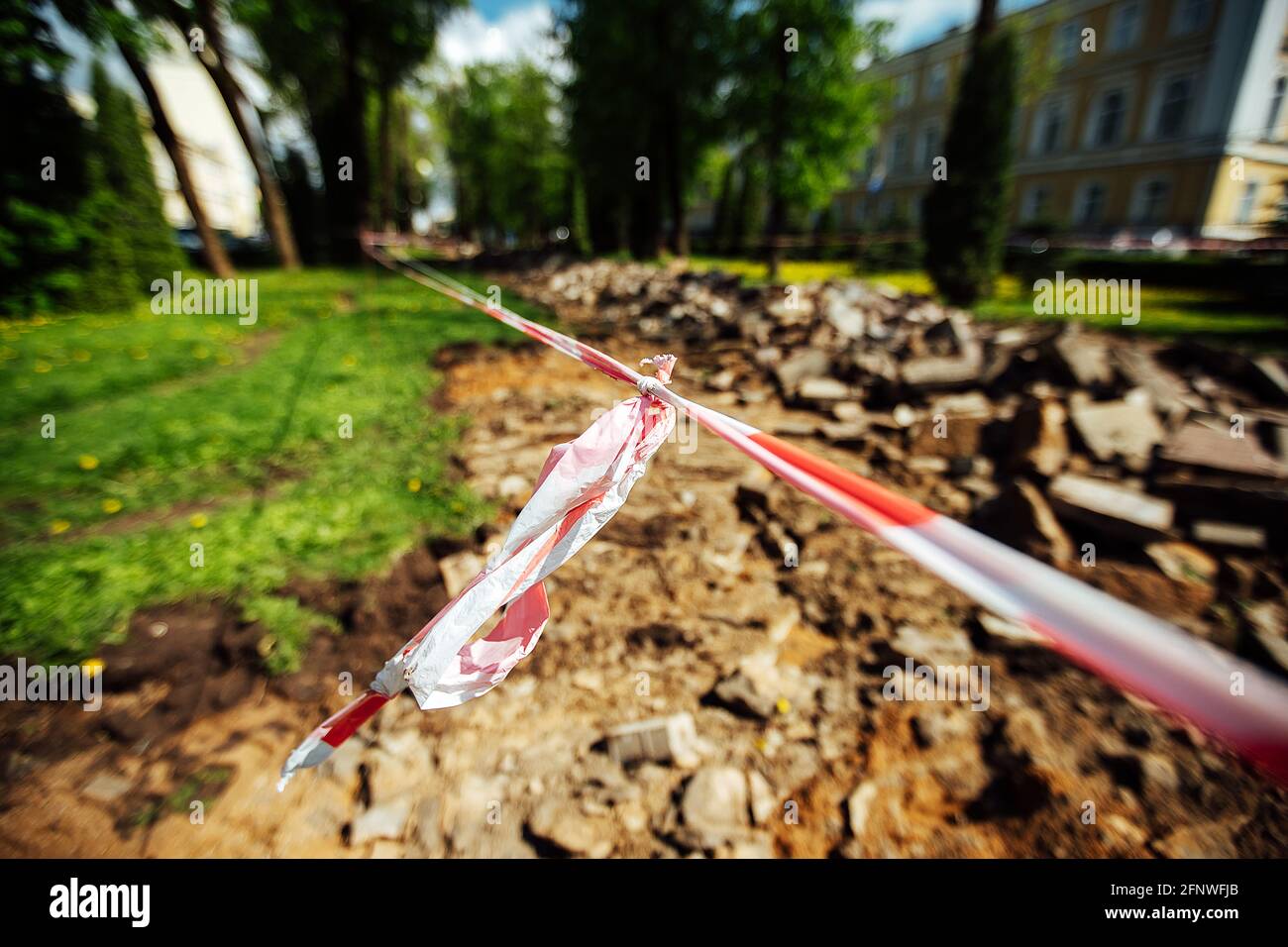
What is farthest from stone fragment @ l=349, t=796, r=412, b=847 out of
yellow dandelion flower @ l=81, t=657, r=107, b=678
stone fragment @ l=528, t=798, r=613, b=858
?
yellow dandelion flower @ l=81, t=657, r=107, b=678

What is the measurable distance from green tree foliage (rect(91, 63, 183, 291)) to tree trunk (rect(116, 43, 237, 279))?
54 centimetres

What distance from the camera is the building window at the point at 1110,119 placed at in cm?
2597

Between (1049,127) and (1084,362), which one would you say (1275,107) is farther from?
(1084,362)

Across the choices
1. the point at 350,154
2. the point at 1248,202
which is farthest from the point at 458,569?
the point at 1248,202

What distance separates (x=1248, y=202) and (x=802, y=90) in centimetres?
2241

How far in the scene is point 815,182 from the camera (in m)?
19.5

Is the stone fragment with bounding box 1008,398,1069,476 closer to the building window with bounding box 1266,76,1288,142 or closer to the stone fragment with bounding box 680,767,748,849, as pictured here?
the stone fragment with bounding box 680,767,748,849

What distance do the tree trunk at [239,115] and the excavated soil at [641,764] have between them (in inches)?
746

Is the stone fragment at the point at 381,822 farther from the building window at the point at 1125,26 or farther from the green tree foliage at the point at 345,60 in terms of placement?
the building window at the point at 1125,26

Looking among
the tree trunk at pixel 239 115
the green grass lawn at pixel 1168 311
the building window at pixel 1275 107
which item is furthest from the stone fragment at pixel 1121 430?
the building window at pixel 1275 107

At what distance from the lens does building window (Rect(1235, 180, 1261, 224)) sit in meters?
22.8
